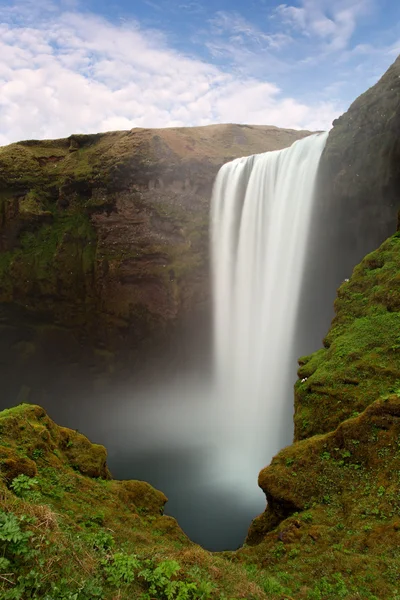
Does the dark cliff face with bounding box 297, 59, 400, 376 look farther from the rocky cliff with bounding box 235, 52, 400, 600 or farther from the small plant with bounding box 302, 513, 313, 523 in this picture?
the small plant with bounding box 302, 513, 313, 523

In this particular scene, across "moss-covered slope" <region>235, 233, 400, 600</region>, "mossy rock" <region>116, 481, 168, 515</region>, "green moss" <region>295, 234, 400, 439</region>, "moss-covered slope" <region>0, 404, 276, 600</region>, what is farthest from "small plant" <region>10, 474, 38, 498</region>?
"green moss" <region>295, 234, 400, 439</region>

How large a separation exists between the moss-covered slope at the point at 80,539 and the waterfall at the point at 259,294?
8.88 m

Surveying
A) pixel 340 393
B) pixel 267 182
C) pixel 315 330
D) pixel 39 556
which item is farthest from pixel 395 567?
pixel 267 182

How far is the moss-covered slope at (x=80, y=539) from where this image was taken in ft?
10.5

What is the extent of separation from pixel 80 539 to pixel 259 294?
16.7 meters

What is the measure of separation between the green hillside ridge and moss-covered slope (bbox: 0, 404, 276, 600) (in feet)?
0.06

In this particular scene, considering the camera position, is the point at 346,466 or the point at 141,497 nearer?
the point at 346,466

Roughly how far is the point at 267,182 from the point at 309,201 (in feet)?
11.8

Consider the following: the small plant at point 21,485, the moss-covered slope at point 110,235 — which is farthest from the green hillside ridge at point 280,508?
the moss-covered slope at point 110,235

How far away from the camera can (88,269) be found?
25141 mm

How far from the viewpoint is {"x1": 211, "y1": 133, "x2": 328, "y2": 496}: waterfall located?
17.5 meters

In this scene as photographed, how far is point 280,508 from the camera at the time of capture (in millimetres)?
7176

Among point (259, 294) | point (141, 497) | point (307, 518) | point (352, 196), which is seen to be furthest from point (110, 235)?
point (307, 518)

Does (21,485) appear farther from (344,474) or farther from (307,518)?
(344,474)
